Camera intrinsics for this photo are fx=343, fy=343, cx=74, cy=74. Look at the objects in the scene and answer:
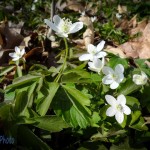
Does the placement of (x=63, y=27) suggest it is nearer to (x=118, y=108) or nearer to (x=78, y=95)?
(x=78, y=95)

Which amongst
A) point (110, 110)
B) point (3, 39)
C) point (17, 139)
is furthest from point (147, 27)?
point (17, 139)

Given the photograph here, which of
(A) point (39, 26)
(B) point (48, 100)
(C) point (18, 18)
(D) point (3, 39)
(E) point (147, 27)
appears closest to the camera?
(B) point (48, 100)

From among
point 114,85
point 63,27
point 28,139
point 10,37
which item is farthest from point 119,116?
point 10,37

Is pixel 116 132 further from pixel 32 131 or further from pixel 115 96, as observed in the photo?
pixel 32 131

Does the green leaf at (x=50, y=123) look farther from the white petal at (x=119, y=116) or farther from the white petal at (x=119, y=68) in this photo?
the white petal at (x=119, y=68)

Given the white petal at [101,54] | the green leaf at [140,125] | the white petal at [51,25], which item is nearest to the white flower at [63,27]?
the white petal at [51,25]

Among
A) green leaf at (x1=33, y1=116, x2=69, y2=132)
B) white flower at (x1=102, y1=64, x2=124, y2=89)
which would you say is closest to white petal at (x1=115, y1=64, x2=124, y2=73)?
white flower at (x1=102, y1=64, x2=124, y2=89)
